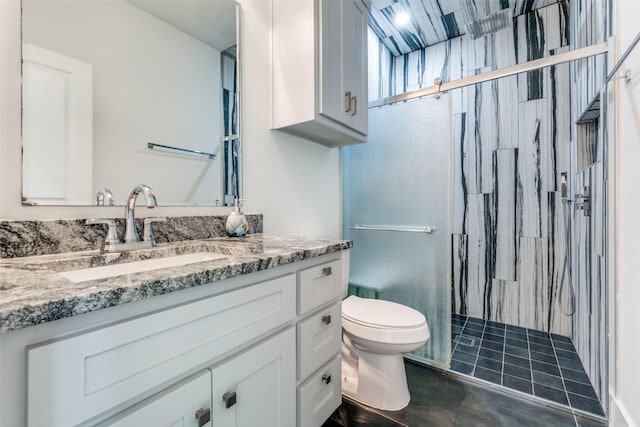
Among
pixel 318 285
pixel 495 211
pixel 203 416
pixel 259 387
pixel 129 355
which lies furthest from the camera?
pixel 495 211

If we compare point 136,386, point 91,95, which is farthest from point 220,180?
point 136,386

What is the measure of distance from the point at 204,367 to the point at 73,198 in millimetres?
704

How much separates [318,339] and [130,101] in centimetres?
116

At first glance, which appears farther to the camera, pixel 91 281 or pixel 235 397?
pixel 235 397

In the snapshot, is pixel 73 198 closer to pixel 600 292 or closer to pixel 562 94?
pixel 600 292

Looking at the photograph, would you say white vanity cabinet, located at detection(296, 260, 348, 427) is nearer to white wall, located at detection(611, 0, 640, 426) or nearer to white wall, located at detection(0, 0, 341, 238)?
white wall, located at detection(0, 0, 341, 238)

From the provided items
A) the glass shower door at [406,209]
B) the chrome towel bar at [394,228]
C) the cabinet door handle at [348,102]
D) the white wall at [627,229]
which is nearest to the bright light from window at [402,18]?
the glass shower door at [406,209]

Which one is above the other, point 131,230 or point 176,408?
point 131,230

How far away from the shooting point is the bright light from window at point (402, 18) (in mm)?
2248

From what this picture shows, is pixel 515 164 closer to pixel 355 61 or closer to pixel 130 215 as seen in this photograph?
pixel 355 61

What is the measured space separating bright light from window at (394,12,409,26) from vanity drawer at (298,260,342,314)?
2.21 meters

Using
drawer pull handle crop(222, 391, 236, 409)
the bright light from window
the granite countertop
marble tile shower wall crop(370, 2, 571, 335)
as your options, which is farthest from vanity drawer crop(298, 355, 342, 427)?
the bright light from window

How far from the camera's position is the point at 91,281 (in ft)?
1.82

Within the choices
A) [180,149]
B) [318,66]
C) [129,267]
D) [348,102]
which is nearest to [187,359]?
[129,267]
